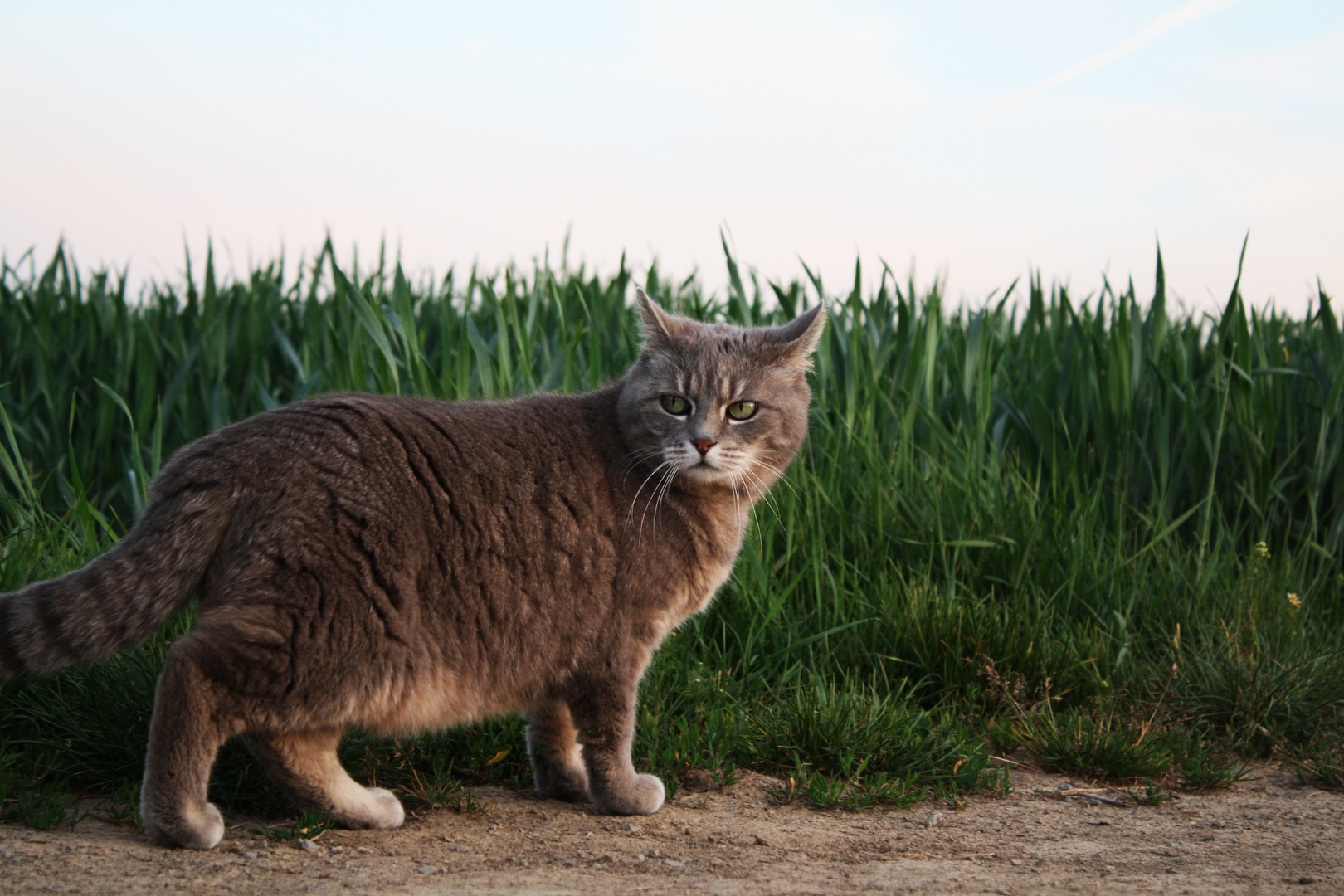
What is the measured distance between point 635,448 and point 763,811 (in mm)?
1211

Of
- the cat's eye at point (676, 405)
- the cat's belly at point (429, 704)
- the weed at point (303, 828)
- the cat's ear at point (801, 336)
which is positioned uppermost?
the cat's ear at point (801, 336)

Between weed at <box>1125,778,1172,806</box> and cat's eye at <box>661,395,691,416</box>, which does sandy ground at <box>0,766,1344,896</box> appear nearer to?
weed at <box>1125,778,1172,806</box>

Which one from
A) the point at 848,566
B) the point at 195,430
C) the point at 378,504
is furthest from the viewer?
the point at 195,430

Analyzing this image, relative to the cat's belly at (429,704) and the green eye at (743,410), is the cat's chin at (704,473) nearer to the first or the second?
the green eye at (743,410)

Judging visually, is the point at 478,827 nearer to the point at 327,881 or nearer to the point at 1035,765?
the point at 327,881


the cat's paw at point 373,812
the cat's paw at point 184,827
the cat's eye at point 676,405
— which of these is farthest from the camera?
the cat's eye at point 676,405

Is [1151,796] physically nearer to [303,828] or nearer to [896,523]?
[896,523]

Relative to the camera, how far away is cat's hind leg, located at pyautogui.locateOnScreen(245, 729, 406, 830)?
2.85 metres

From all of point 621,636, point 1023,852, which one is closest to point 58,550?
point 621,636

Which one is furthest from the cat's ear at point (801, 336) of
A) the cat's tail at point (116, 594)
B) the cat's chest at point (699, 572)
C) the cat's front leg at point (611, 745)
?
the cat's tail at point (116, 594)

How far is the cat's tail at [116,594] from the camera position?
2750 mm

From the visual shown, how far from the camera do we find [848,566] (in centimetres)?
456

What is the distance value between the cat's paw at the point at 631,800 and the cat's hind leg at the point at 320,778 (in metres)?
0.60

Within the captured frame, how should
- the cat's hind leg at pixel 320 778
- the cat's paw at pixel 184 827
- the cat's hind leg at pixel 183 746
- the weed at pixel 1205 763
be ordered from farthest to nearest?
the weed at pixel 1205 763, the cat's hind leg at pixel 320 778, the cat's paw at pixel 184 827, the cat's hind leg at pixel 183 746
